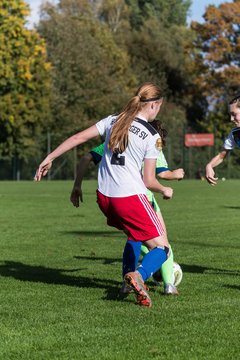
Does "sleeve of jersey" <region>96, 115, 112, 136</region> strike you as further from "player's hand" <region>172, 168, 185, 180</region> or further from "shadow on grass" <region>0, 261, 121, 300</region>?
"shadow on grass" <region>0, 261, 121, 300</region>

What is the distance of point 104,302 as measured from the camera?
7.58 metres

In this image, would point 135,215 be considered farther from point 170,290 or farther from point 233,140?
point 233,140

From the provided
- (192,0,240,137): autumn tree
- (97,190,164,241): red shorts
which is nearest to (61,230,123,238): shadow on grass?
(97,190,164,241): red shorts

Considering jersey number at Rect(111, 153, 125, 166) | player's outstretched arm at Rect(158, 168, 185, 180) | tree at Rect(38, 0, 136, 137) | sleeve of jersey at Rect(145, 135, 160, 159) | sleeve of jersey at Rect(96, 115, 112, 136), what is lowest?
player's outstretched arm at Rect(158, 168, 185, 180)

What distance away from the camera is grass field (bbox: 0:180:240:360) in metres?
5.66

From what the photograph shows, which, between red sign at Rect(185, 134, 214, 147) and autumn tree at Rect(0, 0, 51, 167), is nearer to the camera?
autumn tree at Rect(0, 0, 51, 167)

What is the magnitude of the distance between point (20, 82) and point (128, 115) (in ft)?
156

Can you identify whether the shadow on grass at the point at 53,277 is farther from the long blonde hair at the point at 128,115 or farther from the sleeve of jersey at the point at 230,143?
the sleeve of jersey at the point at 230,143

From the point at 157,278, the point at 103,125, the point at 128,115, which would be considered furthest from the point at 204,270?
the point at 128,115

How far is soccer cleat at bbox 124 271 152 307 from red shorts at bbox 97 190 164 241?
39cm

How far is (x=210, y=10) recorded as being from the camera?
69.3 meters

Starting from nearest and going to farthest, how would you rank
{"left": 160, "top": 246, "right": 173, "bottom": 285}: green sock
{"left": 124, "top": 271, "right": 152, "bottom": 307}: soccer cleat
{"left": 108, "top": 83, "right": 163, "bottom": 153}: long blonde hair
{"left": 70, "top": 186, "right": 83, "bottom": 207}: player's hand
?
{"left": 124, "top": 271, "right": 152, "bottom": 307}: soccer cleat < {"left": 108, "top": 83, "right": 163, "bottom": 153}: long blonde hair < {"left": 160, "top": 246, "right": 173, "bottom": 285}: green sock < {"left": 70, "top": 186, "right": 83, "bottom": 207}: player's hand

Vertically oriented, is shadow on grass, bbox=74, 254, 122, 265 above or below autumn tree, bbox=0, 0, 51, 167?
below

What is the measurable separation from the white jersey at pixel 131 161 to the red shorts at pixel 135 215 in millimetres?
57
